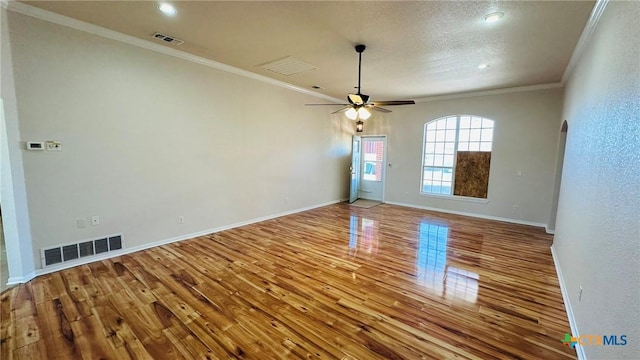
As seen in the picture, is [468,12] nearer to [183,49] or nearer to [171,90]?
[183,49]

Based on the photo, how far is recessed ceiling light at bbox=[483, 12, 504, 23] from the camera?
8.91 feet

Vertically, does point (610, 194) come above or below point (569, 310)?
above

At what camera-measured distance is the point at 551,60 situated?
3.98 m

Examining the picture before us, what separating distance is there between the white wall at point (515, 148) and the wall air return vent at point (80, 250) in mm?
6783

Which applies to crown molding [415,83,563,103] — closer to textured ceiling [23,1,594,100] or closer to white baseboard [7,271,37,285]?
textured ceiling [23,1,594,100]

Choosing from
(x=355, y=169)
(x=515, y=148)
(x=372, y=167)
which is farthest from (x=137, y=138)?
(x=515, y=148)

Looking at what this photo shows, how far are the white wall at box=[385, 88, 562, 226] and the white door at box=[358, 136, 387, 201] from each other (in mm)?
1095

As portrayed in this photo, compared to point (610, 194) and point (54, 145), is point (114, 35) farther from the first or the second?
point (610, 194)

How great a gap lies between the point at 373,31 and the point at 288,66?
1.89 meters

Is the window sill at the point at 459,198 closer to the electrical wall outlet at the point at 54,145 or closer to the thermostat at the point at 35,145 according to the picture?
the electrical wall outlet at the point at 54,145

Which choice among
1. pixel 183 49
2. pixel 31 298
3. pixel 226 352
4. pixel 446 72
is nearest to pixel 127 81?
pixel 183 49

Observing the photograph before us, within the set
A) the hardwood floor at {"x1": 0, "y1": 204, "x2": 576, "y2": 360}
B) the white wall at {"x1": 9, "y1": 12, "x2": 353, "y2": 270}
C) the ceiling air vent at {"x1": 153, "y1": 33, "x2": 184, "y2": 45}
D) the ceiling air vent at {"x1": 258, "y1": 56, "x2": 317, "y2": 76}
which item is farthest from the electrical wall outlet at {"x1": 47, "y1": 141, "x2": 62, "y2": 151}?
the ceiling air vent at {"x1": 258, "y1": 56, "x2": 317, "y2": 76}

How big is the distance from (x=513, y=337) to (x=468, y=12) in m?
3.11

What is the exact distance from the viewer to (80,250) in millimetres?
3402
